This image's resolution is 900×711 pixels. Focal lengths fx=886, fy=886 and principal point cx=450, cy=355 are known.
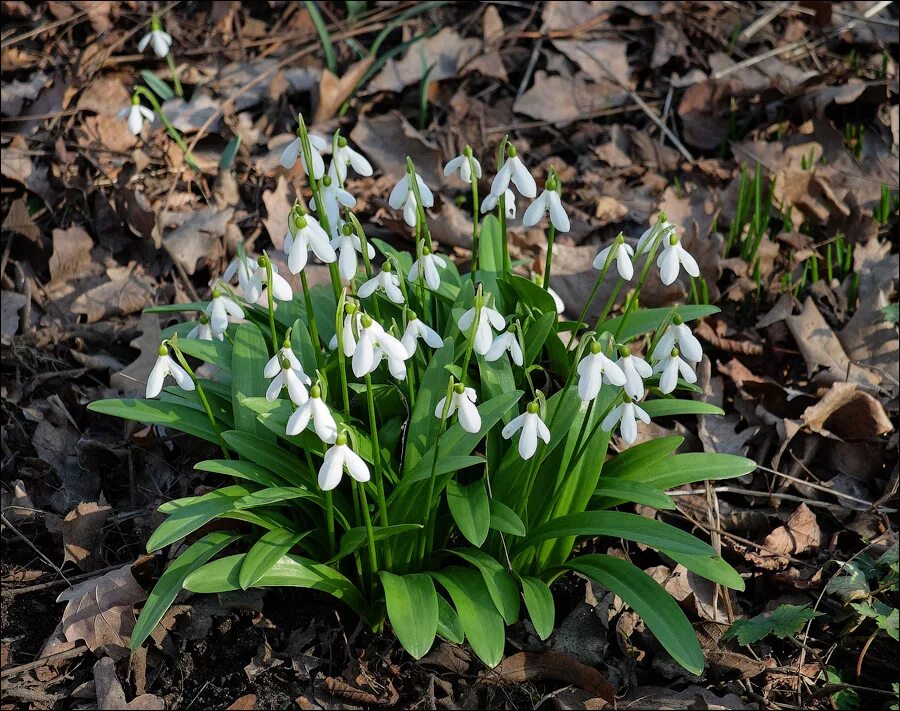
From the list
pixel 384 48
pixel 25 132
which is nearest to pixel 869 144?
pixel 384 48

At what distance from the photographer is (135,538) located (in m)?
2.73

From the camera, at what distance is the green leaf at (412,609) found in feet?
6.71

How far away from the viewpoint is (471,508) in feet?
7.25

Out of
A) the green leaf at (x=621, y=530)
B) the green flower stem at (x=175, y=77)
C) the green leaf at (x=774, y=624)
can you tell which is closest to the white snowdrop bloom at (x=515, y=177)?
the green leaf at (x=621, y=530)

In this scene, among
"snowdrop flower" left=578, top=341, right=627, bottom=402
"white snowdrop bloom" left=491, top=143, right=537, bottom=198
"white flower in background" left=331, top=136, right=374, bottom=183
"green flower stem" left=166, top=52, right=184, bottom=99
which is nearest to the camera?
"snowdrop flower" left=578, top=341, right=627, bottom=402

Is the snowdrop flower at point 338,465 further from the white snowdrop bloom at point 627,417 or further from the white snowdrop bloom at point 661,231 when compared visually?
the white snowdrop bloom at point 661,231

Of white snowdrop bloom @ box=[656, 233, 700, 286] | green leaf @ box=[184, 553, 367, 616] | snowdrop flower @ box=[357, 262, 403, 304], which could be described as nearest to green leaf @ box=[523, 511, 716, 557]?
green leaf @ box=[184, 553, 367, 616]

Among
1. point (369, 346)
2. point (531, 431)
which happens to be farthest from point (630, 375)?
point (369, 346)

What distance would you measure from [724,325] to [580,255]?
636 millimetres

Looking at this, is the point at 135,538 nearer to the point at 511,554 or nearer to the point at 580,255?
the point at 511,554

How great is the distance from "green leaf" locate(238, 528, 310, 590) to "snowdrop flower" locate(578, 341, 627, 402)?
32.5 inches

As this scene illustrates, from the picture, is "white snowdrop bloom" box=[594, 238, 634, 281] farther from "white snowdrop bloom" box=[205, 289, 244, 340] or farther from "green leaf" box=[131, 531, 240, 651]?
"green leaf" box=[131, 531, 240, 651]

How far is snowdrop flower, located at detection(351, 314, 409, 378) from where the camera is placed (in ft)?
6.08

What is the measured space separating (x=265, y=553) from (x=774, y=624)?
1.33m
